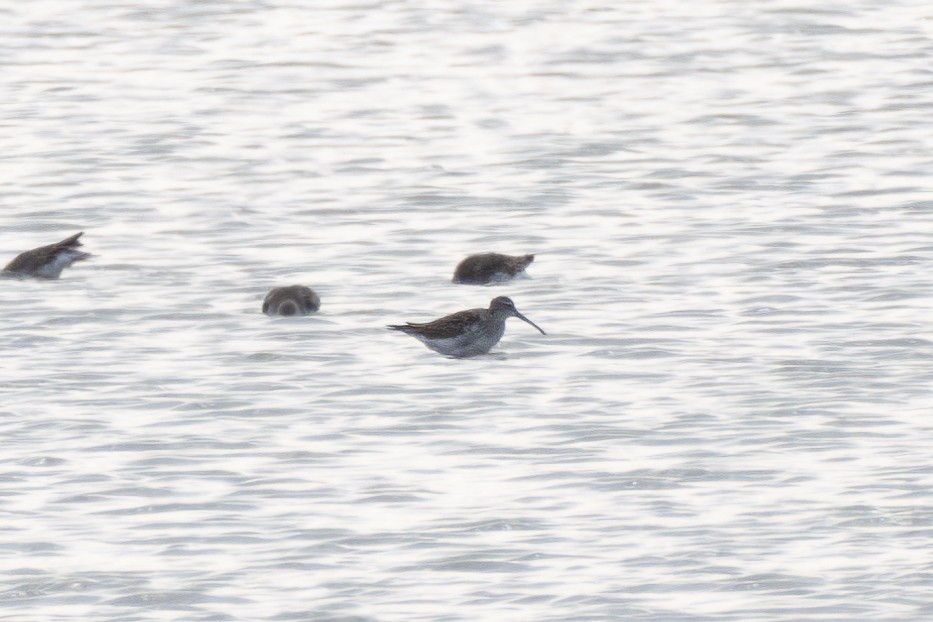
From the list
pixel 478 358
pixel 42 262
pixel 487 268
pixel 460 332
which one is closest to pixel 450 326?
pixel 460 332

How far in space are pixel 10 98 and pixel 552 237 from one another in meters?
14.9

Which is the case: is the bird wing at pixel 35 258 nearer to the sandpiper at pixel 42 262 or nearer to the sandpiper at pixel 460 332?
the sandpiper at pixel 42 262

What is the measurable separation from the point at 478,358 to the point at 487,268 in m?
3.04

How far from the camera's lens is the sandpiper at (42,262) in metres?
23.5

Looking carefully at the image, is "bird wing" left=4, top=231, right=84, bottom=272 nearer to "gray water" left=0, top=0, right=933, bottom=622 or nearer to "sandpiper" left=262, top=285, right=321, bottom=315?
"gray water" left=0, top=0, right=933, bottom=622

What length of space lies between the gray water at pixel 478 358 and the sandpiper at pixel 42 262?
1.81 feet

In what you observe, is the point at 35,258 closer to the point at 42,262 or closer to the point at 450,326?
the point at 42,262

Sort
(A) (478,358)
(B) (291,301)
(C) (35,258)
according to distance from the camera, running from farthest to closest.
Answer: (C) (35,258), (B) (291,301), (A) (478,358)

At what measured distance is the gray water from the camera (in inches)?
540

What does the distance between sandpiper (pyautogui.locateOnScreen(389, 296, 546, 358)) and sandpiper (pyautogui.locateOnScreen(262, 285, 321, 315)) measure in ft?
5.30

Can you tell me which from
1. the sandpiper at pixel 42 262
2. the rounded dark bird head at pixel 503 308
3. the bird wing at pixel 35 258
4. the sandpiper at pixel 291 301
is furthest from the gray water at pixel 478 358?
the bird wing at pixel 35 258

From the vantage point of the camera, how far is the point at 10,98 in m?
37.9

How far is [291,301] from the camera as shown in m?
21.4

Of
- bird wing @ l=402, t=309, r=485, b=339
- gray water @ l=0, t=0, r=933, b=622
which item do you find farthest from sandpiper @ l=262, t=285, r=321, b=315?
bird wing @ l=402, t=309, r=485, b=339
